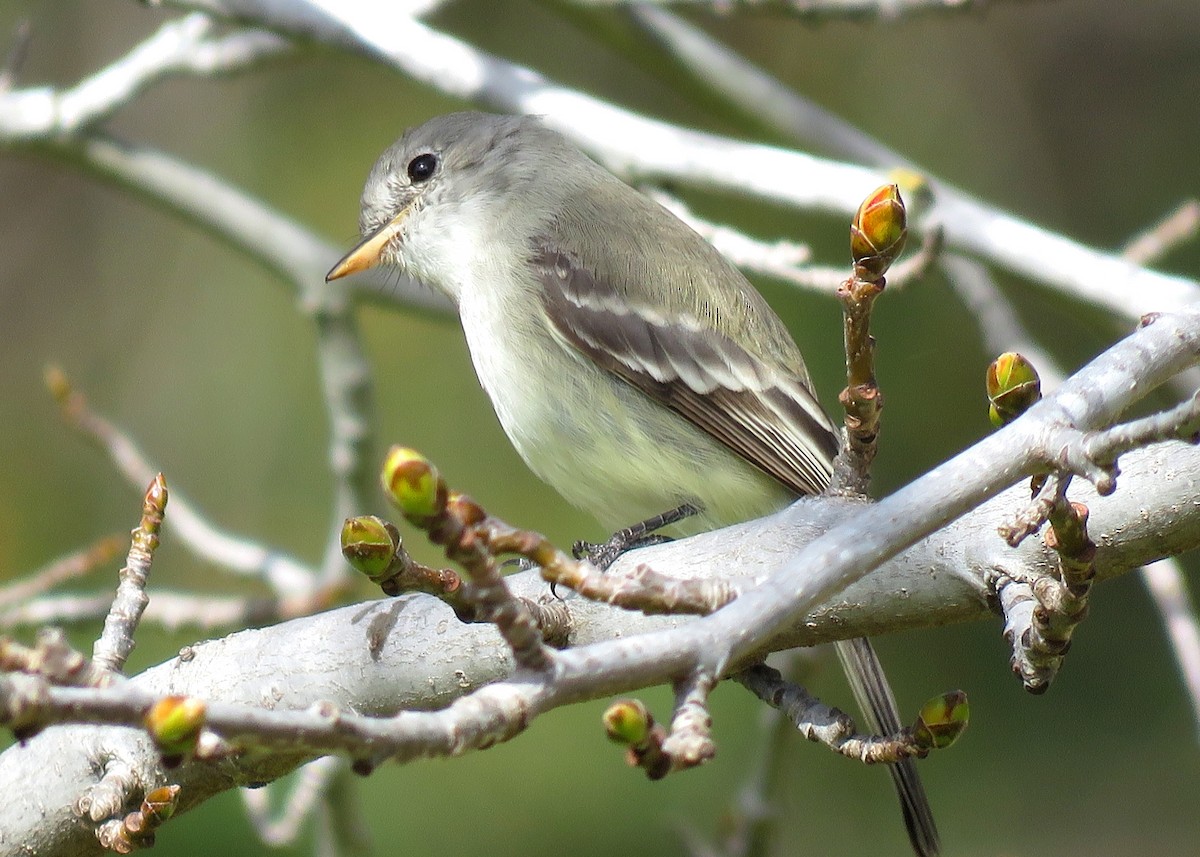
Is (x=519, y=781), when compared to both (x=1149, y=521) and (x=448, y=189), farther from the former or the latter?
(x=1149, y=521)

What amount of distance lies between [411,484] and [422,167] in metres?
3.00

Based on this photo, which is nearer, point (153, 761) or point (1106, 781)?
point (153, 761)

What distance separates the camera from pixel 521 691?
4.48ft

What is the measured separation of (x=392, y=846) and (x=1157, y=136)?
473 centimetres

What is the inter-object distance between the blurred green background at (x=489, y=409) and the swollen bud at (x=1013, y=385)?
289 cm

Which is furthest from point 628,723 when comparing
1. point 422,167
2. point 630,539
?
point 422,167

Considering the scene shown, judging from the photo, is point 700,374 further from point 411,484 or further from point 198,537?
point 411,484

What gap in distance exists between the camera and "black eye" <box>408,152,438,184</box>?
4148 mm

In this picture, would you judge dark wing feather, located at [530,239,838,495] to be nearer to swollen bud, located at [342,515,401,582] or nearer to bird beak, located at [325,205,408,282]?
bird beak, located at [325,205,408,282]

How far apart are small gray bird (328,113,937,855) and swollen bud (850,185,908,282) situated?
5.24 ft

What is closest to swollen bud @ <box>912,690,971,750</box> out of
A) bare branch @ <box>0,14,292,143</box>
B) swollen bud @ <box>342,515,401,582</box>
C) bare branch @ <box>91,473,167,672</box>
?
swollen bud @ <box>342,515,401,582</box>

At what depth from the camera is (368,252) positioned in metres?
4.00

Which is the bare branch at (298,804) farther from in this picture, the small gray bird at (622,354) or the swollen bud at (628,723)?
the swollen bud at (628,723)

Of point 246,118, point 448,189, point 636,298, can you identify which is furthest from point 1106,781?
point 246,118
